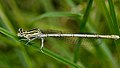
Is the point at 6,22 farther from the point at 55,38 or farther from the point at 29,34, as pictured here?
the point at 29,34

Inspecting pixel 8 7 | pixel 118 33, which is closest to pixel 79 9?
pixel 8 7

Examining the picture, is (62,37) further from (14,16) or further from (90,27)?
(14,16)

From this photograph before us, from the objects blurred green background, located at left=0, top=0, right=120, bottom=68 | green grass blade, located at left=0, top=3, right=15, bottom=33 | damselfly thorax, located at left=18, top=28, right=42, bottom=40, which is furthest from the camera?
green grass blade, located at left=0, top=3, right=15, bottom=33

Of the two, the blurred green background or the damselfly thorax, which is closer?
the damselfly thorax

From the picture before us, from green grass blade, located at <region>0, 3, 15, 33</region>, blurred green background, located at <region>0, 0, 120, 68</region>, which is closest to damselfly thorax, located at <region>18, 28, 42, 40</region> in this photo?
blurred green background, located at <region>0, 0, 120, 68</region>

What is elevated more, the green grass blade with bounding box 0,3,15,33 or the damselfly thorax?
the green grass blade with bounding box 0,3,15,33

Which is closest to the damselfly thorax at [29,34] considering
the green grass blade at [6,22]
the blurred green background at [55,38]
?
the blurred green background at [55,38]

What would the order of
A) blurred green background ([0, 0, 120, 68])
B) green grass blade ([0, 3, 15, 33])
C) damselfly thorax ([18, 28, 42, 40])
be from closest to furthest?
damselfly thorax ([18, 28, 42, 40]) → blurred green background ([0, 0, 120, 68]) → green grass blade ([0, 3, 15, 33])

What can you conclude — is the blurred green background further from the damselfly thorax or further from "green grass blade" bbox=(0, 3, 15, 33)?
the damselfly thorax

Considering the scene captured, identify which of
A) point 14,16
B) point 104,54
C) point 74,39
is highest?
point 14,16

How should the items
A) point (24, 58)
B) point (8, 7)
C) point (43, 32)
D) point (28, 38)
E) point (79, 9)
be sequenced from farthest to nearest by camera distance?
point (8, 7) → point (79, 9) → point (24, 58) → point (43, 32) → point (28, 38)
